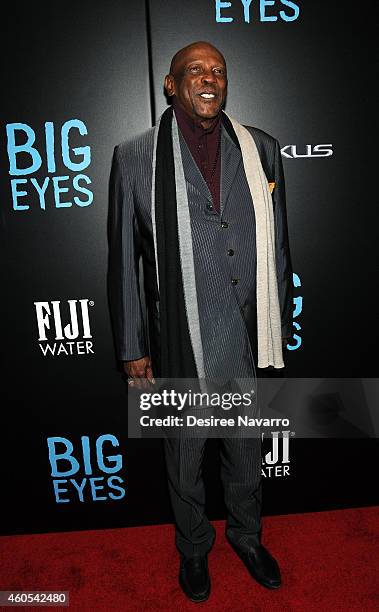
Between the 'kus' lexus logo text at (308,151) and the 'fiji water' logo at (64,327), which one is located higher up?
the 'kus' lexus logo text at (308,151)

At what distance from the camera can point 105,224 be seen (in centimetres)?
208

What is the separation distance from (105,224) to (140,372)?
0.63 m

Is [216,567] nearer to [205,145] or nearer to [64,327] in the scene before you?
[64,327]

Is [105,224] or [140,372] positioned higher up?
[105,224]

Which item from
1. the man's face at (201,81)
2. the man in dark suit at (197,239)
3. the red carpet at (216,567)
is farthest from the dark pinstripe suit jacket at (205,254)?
the red carpet at (216,567)

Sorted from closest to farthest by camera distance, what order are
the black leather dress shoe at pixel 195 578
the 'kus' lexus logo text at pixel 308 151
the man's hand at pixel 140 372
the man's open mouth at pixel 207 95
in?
1. the man's open mouth at pixel 207 95
2. the man's hand at pixel 140 372
3. the black leather dress shoe at pixel 195 578
4. the 'kus' lexus logo text at pixel 308 151

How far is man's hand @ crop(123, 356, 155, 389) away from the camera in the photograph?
181 centimetres

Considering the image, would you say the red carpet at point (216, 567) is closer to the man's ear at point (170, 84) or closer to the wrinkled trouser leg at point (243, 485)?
the wrinkled trouser leg at point (243, 485)

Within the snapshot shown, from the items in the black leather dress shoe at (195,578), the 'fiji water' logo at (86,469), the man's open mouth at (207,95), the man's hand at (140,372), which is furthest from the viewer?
the 'fiji water' logo at (86,469)

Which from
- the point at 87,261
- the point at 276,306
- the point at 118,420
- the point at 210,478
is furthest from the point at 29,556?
the point at 276,306

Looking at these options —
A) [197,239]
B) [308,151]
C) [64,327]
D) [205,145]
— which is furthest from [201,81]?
[64,327]

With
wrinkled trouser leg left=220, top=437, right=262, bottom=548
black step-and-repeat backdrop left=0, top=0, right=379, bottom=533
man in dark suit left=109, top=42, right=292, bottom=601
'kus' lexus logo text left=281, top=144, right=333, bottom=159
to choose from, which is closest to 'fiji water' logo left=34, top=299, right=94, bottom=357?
black step-and-repeat backdrop left=0, top=0, right=379, bottom=533

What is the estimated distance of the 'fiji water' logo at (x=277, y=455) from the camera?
2367 millimetres

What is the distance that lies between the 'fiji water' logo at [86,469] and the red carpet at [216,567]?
0.18 m
